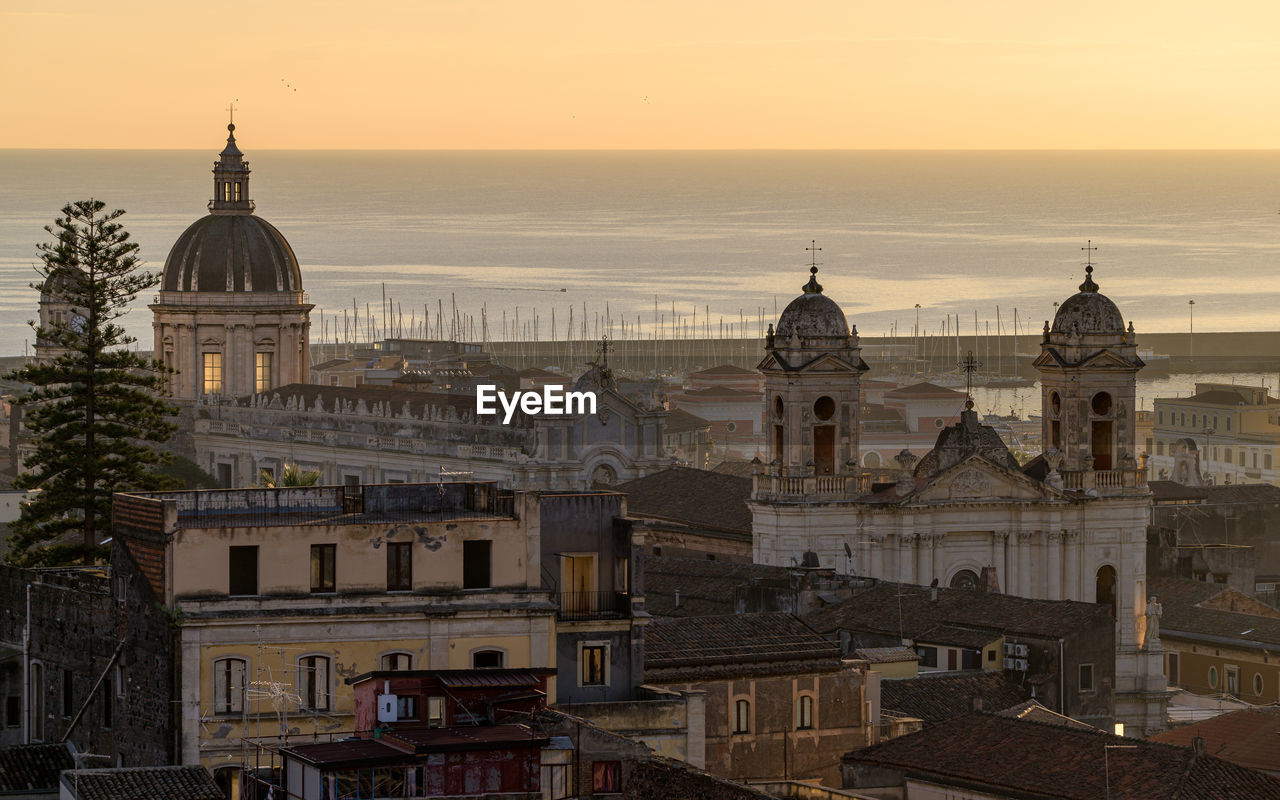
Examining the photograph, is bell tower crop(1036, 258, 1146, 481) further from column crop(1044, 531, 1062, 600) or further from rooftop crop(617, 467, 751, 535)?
rooftop crop(617, 467, 751, 535)

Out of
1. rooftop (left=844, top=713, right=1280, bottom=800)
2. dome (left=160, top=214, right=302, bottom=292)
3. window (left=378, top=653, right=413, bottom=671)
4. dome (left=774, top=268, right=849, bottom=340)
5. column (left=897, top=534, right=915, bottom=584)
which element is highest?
dome (left=160, top=214, right=302, bottom=292)

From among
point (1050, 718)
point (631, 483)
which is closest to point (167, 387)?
point (631, 483)

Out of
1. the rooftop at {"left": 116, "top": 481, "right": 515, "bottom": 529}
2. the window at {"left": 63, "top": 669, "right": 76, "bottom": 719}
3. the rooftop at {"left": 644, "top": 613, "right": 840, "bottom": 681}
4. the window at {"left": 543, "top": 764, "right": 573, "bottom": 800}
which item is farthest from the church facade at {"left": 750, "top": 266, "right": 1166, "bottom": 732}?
the window at {"left": 543, "top": 764, "right": 573, "bottom": 800}

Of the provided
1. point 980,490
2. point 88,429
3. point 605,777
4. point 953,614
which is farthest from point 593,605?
point 980,490

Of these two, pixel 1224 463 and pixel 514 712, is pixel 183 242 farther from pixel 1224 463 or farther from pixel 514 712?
pixel 514 712

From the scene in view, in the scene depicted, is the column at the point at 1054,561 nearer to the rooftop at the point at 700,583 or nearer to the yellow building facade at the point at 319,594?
the rooftop at the point at 700,583
